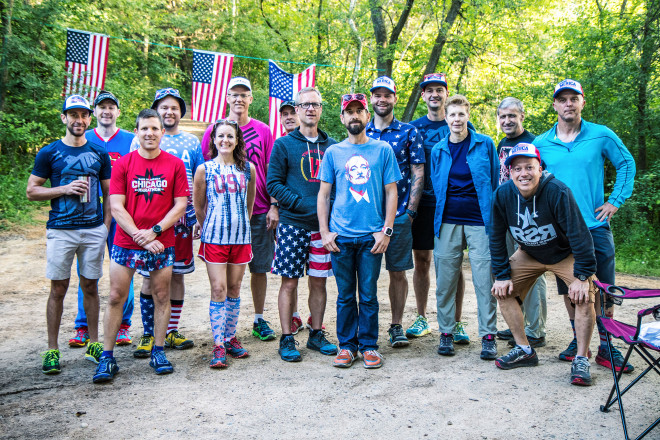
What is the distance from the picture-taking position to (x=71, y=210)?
448 centimetres

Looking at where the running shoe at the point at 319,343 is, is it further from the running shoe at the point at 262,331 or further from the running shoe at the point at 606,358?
the running shoe at the point at 606,358

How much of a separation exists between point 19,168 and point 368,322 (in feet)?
40.6

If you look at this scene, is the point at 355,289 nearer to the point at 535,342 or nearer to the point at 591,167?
the point at 535,342

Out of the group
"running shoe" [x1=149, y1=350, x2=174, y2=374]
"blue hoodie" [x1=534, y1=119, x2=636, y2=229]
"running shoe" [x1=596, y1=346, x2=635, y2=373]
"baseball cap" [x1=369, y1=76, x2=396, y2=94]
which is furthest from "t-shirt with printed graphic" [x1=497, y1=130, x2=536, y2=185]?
"running shoe" [x1=149, y1=350, x2=174, y2=374]

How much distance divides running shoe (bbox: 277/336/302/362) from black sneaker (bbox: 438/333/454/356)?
4.16ft

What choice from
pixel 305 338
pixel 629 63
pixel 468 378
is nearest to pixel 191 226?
pixel 305 338

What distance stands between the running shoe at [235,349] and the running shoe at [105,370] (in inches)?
36.8

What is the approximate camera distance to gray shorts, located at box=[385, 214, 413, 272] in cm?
487

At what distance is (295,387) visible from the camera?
402 cm

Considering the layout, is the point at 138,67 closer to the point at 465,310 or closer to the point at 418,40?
the point at 418,40

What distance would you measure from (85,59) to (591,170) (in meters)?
10.5

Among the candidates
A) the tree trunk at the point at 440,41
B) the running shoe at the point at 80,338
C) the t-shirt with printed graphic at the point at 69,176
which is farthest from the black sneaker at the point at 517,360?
the tree trunk at the point at 440,41

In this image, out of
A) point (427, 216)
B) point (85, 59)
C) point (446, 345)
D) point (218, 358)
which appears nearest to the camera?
point (218, 358)

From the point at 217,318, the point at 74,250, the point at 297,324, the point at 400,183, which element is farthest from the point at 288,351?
the point at 74,250
